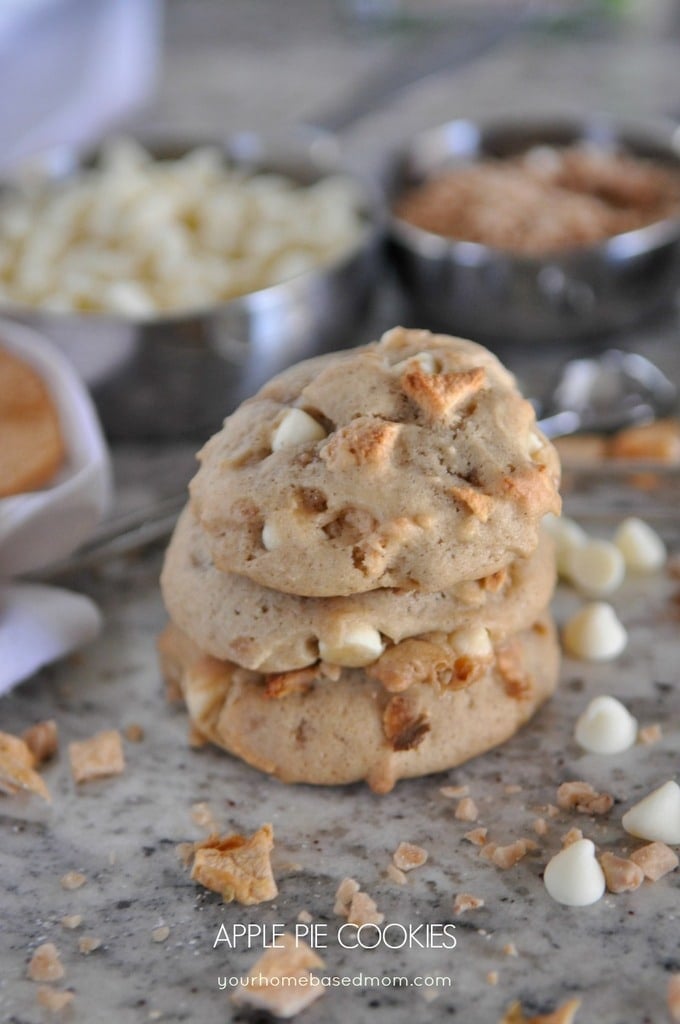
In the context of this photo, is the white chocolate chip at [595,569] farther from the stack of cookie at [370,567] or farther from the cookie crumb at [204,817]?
the cookie crumb at [204,817]

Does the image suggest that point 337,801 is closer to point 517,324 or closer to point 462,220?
point 517,324

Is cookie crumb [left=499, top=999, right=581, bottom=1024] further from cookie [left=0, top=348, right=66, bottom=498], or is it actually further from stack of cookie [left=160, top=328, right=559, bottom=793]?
cookie [left=0, top=348, right=66, bottom=498]

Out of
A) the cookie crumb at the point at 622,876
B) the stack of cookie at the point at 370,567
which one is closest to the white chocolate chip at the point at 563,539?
the stack of cookie at the point at 370,567

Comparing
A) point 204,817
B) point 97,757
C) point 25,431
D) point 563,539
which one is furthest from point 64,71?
point 204,817

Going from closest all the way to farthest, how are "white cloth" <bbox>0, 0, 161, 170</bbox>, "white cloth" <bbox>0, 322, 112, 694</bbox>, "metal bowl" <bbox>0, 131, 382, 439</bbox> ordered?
"white cloth" <bbox>0, 322, 112, 694</bbox>
"metal bowl" <bbox>0, 131, 382, 439</bbox>
"white cloth" <bbox>0, 0, 161, 170</bbox>

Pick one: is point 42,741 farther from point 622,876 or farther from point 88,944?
point 622,876

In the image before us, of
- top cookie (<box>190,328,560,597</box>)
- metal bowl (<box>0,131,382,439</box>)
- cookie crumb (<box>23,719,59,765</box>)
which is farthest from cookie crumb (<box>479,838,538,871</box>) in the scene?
metal bowl (<box>0,131,382,439</box>)
